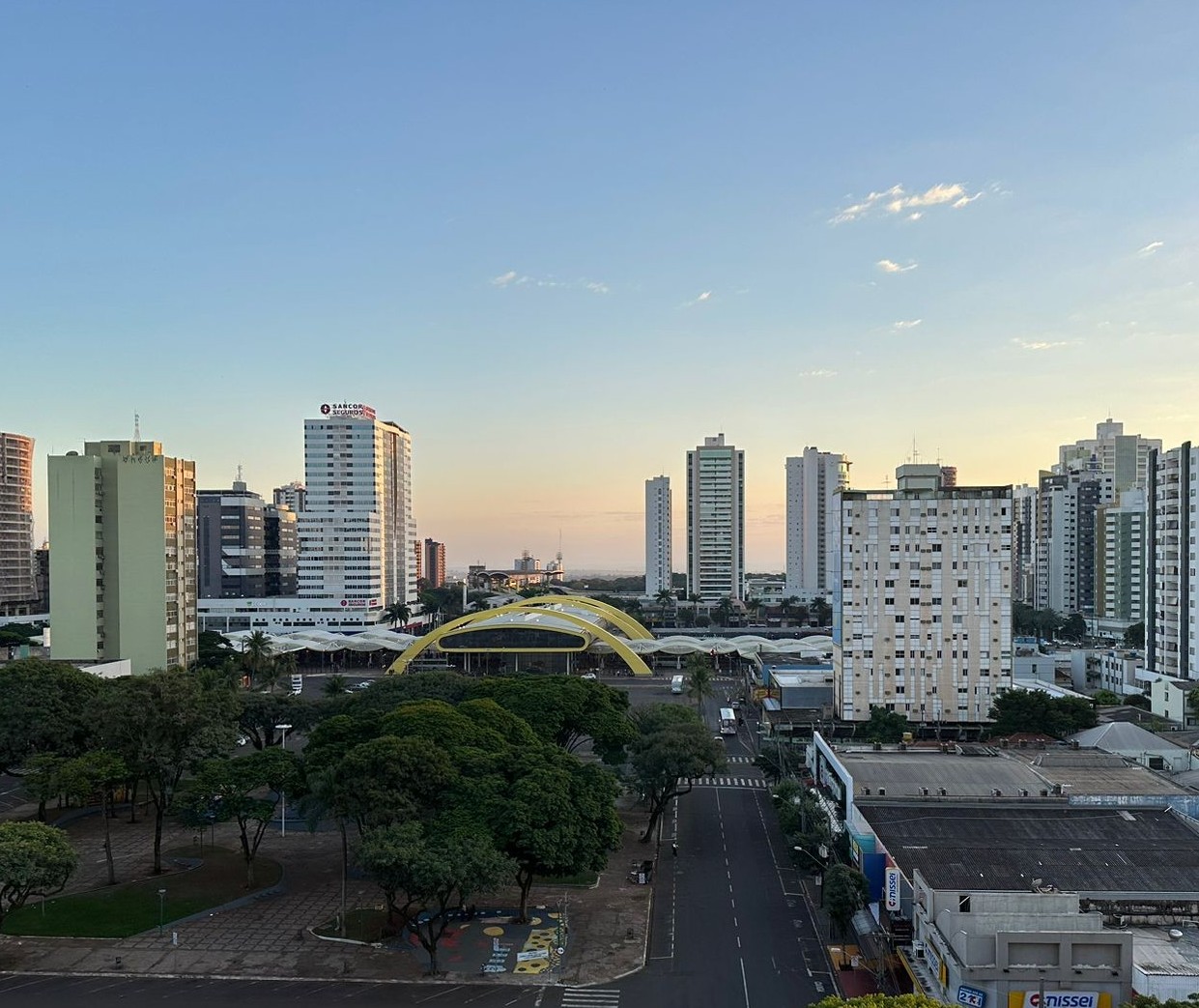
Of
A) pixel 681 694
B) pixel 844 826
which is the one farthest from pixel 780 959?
pixel 681 694

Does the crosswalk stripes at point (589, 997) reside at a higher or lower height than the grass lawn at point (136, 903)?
higher

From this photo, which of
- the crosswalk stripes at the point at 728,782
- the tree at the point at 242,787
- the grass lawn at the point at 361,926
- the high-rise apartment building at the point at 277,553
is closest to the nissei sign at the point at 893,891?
the grass lawn at the point at 361,926

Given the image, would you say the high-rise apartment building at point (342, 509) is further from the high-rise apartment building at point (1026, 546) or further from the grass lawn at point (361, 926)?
the high-rise apartment building at point (1026, 546)

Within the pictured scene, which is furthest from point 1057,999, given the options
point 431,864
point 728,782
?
point 728,782

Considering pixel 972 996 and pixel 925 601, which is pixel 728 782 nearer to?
pixel 925 601

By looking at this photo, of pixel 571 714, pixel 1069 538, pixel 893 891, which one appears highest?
pixel 1069 538

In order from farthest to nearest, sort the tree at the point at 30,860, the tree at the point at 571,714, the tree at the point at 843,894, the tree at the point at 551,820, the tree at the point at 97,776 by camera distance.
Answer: the tree at the point at 571,714
the tree at the point at 97,776
the tree at the point at 843,894
the tree at the point at 551,820
the tree at the point at 30,860

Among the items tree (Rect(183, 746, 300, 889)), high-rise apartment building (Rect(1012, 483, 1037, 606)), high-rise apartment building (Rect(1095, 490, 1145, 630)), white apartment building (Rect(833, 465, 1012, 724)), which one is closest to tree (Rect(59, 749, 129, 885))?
tree (Rect(183, 746, 300, 889))
